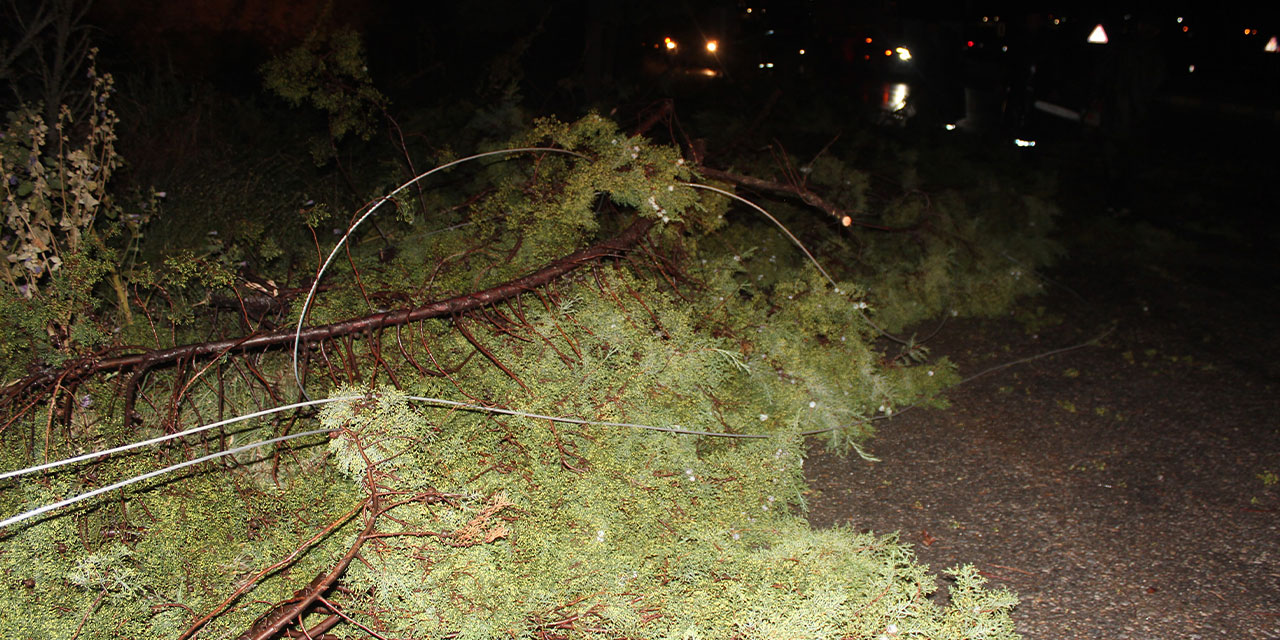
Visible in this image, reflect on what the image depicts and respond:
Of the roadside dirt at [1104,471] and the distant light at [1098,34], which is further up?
the distant light at [1098,34]

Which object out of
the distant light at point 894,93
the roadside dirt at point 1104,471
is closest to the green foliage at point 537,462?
the roadside dirt at point 1104,471

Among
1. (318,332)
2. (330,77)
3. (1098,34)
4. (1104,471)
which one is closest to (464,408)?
(318,332)

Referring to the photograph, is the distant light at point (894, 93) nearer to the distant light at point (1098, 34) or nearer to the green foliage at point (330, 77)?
the distant light at point (1098, 34)

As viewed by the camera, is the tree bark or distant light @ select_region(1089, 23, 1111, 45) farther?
distant light @ select_region(1089, 23, 1111, 45)

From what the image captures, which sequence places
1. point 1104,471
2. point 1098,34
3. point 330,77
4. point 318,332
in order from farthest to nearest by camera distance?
point 1098,34, point 330,77, point 1104,471, point 318,332

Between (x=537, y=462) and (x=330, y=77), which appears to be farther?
(x=330, y=77)

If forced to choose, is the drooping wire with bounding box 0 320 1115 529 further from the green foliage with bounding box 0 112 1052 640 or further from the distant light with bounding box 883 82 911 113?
the distant light with bounding box 883 82 911 113

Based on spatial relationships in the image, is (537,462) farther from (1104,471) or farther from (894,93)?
(894,93)

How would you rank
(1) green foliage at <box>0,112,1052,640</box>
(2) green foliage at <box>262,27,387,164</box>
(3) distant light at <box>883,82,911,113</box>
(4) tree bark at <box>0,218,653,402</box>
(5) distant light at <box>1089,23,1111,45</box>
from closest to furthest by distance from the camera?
(1) green foliage at <box>0,112,1052,640</box>
(4) tree bark at <box>0,218,653,402</box>
(2) green foliage at <box>262,27,387,164</box>
(3) distant light at <box>883,82,911,113</box>
(5) distant light at <box>1089,23,1111,45</box>

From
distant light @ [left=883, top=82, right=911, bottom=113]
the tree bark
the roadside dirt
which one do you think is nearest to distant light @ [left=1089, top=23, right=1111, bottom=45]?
distant light @ [left=883, top=82, right=911, bottom=113]

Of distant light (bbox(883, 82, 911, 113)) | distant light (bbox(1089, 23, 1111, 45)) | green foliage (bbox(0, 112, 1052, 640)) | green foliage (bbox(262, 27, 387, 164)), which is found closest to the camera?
green foliage (bbox(0, 112, 1052, 640))

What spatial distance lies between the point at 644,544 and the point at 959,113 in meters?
7.38

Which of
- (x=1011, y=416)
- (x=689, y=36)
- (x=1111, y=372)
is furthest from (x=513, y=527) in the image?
(x=689, y=36)

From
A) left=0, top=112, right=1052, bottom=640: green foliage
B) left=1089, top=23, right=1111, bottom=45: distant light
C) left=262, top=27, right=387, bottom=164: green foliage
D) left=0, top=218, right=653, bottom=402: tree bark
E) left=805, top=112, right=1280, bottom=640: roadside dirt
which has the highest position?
left=1089, top=23, right=1111, bottom=45: distant light
